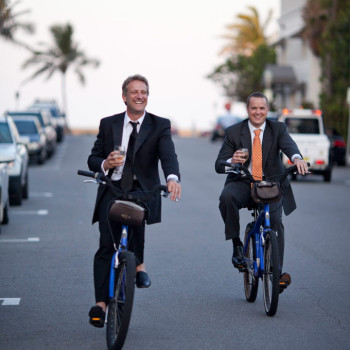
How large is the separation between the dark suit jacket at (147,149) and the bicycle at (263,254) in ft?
4.06

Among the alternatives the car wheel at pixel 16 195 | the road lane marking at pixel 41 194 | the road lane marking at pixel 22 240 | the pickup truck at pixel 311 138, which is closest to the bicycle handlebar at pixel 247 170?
the road lane marking at pixel 22 240

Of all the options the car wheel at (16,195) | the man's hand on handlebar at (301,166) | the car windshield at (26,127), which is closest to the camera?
the man's hand on handlebar at (301,166)

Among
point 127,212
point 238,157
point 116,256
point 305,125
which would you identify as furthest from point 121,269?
point 305,125

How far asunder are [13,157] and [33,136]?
15768 millimetres

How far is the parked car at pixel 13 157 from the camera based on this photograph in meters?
18.4

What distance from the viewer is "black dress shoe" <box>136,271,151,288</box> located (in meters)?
7.01

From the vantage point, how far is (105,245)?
276 inches

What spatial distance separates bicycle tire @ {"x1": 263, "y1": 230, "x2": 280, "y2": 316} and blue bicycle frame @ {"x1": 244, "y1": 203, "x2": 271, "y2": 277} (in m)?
0.09

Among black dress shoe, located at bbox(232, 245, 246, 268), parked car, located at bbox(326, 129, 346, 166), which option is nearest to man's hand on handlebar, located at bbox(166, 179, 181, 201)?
black dress shoe, located at bbox(232, 245, 246, 268)

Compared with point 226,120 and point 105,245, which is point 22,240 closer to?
point 105,245

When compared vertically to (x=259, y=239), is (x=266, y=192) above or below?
above

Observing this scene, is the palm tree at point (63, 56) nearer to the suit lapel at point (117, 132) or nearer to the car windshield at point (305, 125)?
the car windshield at point (305, 125)

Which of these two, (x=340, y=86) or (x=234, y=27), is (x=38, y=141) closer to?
(x=340, y=86)

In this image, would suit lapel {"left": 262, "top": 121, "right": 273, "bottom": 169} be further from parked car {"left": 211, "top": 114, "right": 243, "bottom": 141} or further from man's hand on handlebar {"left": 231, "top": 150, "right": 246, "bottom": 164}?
parked car {"left": 211, "top": 114, "right": 243, "bottom": 141}
